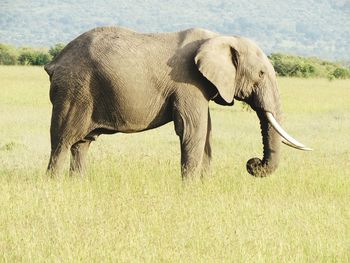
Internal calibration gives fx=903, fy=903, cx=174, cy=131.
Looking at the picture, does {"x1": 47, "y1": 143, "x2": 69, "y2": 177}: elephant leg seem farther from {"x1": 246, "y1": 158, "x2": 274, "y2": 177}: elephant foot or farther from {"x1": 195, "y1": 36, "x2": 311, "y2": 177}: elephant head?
{"x1": 246, "y1": 158, "x2": 274, "y2": 177}: elephant foot

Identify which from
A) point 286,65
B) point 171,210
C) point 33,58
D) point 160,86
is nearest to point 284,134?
point 160,86

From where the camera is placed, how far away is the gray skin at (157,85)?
1070cm

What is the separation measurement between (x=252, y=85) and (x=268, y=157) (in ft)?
2.99

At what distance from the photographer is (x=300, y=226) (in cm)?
846

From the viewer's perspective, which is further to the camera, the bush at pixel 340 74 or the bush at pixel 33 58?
the bush at pixel 33 58

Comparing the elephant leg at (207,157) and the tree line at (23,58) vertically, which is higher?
the elephant leg at (207,157)

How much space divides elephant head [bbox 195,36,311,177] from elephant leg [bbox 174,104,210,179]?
0.42 meters

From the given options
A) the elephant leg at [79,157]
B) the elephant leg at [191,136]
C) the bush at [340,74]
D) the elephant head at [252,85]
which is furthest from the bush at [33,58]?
the elephant leg at [191,136]

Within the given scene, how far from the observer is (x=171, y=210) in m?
8.84

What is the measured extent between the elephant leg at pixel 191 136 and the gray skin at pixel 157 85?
0.01 m

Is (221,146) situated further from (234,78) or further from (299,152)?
(234,78)

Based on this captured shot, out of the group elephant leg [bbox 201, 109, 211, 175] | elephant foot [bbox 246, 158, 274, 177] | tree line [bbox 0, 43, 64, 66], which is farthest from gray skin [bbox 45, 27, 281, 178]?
tree line [bbox 0, 43, 64, 66]

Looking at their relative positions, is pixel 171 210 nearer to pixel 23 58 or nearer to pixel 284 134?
pixel 284 134

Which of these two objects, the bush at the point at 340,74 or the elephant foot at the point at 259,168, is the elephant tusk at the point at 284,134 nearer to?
the elephant foot at the point at 259,168
